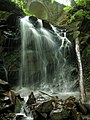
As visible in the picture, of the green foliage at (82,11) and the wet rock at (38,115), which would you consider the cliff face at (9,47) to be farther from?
the wet rock at (38,115)

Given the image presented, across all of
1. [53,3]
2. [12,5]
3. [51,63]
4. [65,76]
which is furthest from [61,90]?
[53,3]

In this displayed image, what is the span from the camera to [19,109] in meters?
5.98

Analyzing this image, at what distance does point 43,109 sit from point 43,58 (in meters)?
6.33

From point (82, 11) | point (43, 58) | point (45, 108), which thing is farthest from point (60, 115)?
point (82, 11)

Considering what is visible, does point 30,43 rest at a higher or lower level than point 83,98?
higher

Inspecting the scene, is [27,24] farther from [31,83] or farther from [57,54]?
[31,83]

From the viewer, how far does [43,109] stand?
5098 millimetres

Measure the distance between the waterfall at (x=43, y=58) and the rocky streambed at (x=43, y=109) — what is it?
405 centimetres

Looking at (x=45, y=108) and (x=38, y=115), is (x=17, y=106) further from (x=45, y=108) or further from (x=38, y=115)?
(x=45, y=108)

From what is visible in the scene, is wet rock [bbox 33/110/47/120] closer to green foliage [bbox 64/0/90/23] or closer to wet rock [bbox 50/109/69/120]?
wet rock [bbox 50/109/69/120]

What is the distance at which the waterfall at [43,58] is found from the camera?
10.5 meters

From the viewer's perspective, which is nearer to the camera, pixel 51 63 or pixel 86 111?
pixel 86 111

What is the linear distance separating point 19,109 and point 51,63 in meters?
5.59

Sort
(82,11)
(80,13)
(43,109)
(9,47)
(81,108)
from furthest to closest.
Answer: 1. (80,13)
2. (82,11)
3. (9,47)
4. (81,108)
5. (43,109)
